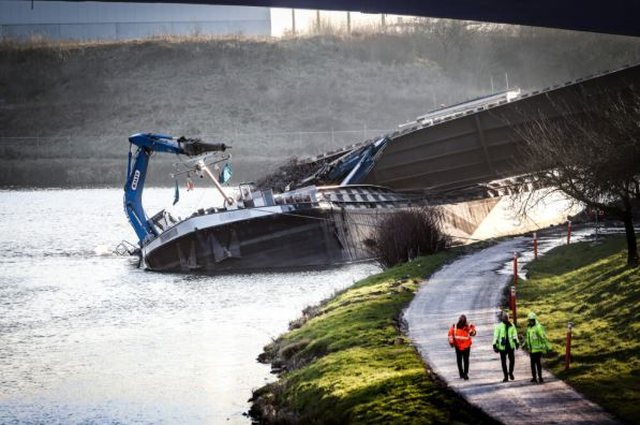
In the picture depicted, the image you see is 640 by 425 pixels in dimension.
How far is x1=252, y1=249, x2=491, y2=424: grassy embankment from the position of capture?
26.9 m

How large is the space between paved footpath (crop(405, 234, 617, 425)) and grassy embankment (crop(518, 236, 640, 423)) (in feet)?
2.38

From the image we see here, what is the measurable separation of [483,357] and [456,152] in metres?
53.9

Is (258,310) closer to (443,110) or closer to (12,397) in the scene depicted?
(12,397)

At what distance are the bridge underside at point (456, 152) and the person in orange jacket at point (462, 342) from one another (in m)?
52.6

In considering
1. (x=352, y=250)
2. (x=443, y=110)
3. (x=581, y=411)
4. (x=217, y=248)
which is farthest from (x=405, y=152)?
(x=581, y=411)

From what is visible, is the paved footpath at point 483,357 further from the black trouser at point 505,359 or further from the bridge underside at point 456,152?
the bridge underside at point 456,152

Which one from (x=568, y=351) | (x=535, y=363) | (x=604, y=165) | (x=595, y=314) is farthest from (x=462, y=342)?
(x=604, y=165)

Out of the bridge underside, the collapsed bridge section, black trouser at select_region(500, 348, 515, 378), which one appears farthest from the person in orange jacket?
the bridge underside

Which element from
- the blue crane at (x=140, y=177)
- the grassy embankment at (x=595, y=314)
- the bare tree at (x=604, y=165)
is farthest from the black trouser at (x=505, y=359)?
the blue crane at (x=140, y=177)

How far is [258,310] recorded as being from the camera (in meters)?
52.1

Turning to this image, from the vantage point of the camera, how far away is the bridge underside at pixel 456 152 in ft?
269

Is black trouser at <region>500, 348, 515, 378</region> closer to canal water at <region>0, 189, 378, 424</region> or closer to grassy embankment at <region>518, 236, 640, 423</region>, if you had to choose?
grassy embankment at <region>518, 236, 640, 423</region>

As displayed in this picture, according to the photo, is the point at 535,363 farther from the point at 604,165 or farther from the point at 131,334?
the point at 131,334

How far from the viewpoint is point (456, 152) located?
84.4 meters
